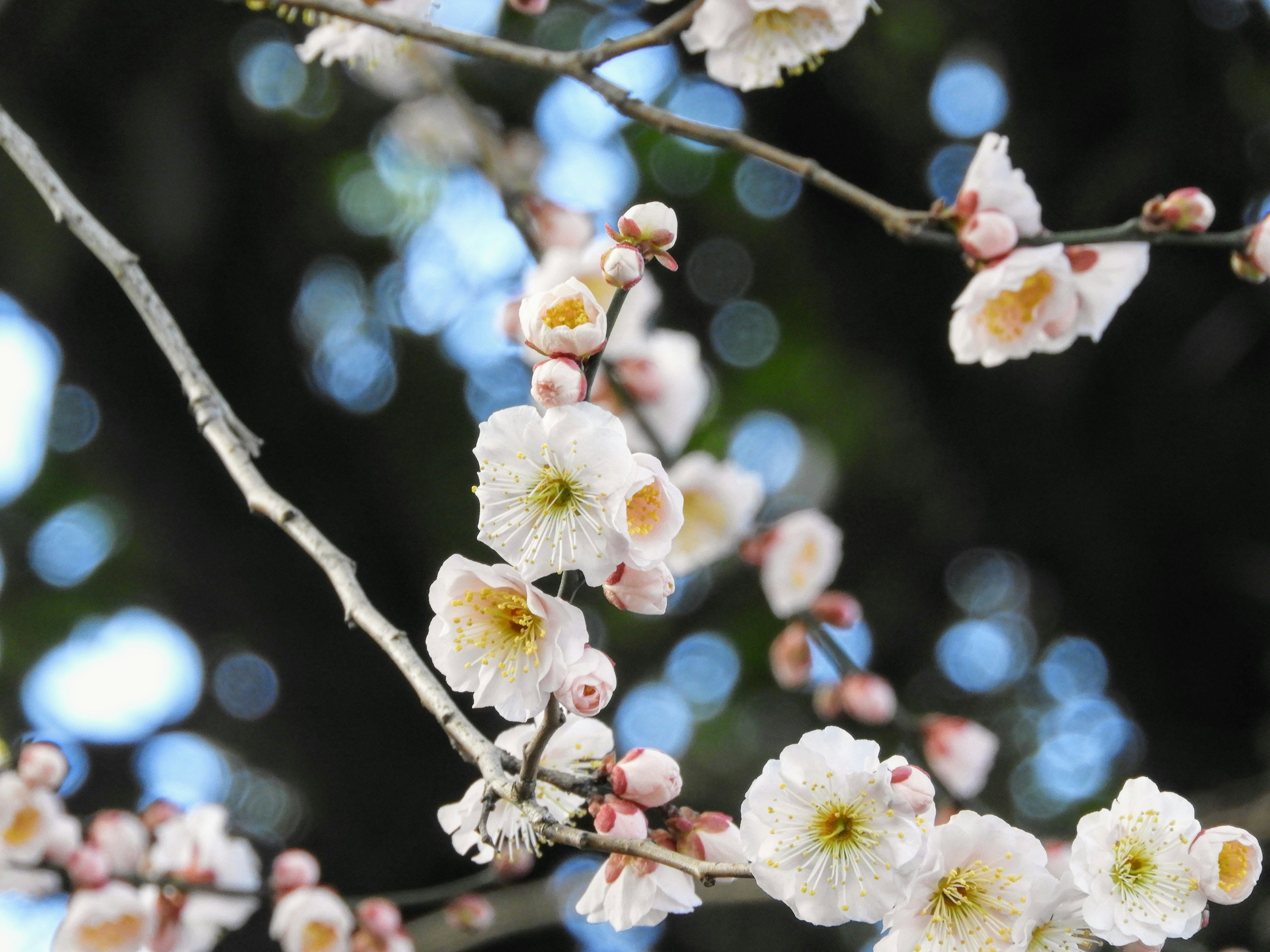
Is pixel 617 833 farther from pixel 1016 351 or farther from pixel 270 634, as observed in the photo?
pixel 270 634

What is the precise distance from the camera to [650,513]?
674mm

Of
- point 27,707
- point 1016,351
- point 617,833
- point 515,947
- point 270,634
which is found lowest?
point 515,947

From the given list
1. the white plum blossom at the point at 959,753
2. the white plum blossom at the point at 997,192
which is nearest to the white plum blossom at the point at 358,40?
the white plum blossom at the point at 997,192

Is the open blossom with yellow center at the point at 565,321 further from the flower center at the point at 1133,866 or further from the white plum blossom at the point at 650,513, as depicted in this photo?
the flower center at the point at 1133,866

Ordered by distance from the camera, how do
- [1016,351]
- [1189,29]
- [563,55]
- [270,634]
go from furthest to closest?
[270,634], [1189,29], [1016,351], [563,55]

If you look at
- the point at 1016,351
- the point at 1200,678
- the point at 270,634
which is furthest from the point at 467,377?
the point at 1200,678

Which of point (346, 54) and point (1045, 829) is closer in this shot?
point (346, 54)

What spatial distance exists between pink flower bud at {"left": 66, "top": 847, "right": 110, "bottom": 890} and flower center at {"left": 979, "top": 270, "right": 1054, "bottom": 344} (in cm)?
124

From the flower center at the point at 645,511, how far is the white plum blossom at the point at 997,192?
492mm

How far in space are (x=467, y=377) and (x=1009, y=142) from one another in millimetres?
1462

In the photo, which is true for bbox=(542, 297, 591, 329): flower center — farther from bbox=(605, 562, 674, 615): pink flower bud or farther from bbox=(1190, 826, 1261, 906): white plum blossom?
bbox=(1190, 826, 1261, 906): white plum blossom

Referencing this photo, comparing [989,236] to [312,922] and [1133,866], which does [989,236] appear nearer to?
[1133,866]

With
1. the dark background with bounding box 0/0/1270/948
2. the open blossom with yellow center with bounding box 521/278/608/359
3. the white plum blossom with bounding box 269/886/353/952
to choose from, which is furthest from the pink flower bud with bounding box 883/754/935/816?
the dark background with bounding box 0/0/1270/948

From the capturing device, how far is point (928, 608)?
275 cm
